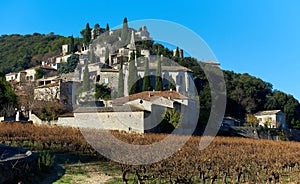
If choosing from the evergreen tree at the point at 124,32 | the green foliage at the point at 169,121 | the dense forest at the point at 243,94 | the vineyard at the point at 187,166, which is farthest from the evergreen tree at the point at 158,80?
the vineyard at the point at 187,166

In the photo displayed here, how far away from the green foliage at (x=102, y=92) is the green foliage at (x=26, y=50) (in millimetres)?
35034

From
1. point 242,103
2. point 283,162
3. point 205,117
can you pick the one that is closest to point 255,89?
point 242,103

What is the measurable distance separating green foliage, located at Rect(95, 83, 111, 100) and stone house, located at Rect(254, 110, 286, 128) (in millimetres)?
19712

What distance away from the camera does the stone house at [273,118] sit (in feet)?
159

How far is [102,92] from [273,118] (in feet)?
74.1

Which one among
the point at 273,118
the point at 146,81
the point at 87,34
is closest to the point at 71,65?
the point at 146,81

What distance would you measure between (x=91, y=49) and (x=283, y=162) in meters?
51.0

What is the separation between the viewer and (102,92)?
1724 inches

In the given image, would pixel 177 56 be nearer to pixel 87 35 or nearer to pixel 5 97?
pixel 87 35

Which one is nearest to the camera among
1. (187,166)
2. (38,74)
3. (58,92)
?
(187,166)

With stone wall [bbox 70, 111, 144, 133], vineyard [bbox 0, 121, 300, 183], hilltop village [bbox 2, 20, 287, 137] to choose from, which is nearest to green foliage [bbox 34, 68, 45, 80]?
hilltop village [bbox 2, 20, 287, 137]

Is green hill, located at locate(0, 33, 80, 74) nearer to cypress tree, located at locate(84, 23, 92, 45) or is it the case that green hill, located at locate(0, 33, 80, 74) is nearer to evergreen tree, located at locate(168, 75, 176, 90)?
cypress tree, located at locate(84, 23, 92, 45)

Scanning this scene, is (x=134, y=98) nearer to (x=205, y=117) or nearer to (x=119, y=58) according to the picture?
(x=205, y=117)

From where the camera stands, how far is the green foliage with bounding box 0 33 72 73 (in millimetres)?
82500
